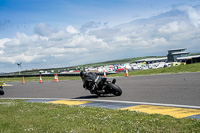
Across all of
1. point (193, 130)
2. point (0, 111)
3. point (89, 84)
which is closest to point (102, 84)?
point (89, 84)

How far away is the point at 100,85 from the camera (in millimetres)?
12758

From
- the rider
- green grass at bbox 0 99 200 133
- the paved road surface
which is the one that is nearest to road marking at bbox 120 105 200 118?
green grass at bbox 0 99 200 133

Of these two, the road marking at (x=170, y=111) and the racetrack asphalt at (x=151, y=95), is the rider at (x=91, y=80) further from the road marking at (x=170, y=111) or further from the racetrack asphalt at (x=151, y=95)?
the road marking at (x=170, y=111)

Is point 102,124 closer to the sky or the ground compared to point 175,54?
closer to the ground

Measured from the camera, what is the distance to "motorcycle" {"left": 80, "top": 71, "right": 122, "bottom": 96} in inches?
496

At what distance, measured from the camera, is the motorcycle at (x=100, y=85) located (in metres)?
12.6

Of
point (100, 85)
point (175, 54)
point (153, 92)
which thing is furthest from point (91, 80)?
point (175, 54)

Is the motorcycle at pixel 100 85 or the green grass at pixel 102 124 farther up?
the motorcycle at pixel 100 85

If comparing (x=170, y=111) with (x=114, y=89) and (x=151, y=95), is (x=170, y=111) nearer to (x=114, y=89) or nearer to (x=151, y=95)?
(x=151, y=95)

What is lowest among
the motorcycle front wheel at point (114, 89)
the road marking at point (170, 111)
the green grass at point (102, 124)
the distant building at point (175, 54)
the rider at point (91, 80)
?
the road marking at point (170, 111)

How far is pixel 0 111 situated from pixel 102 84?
4653 millimetres

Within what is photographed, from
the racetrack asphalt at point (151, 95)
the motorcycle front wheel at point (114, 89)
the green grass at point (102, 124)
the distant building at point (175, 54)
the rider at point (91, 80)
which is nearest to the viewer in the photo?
the green grass at point (102, 124)

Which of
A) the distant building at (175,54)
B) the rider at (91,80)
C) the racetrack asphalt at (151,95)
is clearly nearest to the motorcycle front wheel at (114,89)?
the racetrack asphalt at (151,95)

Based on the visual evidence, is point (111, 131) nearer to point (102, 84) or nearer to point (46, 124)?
point (46, 124)
